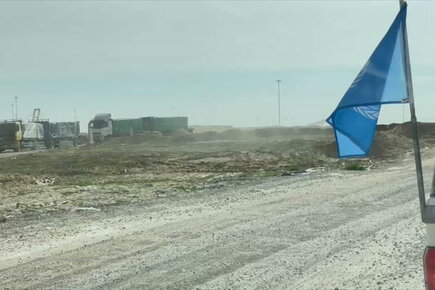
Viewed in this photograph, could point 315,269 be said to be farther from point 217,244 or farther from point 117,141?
point 117,141

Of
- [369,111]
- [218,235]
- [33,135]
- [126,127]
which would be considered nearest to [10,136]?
[33,135]

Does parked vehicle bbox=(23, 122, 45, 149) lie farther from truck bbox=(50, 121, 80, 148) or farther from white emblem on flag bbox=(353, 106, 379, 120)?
white emblem on flag bbox=(353, 106, 379, 120)

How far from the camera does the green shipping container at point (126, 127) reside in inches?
2990

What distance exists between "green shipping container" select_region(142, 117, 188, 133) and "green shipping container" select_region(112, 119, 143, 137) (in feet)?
4.33

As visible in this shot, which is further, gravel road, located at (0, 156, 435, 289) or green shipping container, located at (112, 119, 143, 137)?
green shipping container, located at (112, 119, 143, 137)

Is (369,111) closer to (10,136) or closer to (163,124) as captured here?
(10,136)

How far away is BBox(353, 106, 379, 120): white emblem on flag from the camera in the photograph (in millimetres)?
4654

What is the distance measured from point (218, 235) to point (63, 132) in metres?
63.5

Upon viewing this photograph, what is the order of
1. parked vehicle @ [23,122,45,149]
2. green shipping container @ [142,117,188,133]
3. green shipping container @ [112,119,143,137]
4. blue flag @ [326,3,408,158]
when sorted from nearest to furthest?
blue flag @ [326,3,408,158] → parked vehicle @ [23,122,45,149] → green shipping container @ [112,119,143,137] → green shipping container @ [142,117,188,133]

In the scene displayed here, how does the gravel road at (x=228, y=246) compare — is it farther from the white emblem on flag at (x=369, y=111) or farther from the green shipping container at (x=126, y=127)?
the green shipping container at (x=126, y=127)

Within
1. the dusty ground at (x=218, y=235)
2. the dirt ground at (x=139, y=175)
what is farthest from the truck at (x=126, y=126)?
the dusty ground at (x=218, y=235)

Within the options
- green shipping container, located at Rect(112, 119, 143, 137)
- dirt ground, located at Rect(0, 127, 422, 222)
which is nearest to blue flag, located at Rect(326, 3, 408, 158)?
dirt ground, located at Rect(0, 127, 422, 222)

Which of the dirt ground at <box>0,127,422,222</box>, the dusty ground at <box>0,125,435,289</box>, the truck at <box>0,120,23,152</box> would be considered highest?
the truck at <box>0,120,23,152</box>

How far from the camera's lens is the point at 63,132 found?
7100 centimetres
